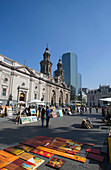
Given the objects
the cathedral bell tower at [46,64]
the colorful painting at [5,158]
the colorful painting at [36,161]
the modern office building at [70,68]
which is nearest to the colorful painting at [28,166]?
the colorful painting at [36,161]

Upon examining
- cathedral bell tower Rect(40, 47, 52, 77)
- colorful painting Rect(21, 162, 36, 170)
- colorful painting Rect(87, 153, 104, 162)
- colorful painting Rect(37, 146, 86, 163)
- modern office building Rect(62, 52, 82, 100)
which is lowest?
colorful painting Rect(37, 146, 86, 163)

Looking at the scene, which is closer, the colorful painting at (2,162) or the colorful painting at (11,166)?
the colorful painting at (11,166)

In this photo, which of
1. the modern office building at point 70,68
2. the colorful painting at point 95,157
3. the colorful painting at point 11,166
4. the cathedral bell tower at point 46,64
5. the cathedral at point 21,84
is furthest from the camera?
the modern office building at point 70,68

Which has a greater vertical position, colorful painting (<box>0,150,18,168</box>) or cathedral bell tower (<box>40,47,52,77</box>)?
cathedral bell tower (<box>40,47,52,77</box>)

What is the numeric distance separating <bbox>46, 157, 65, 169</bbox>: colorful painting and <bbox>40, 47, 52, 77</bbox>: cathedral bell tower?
4175 cm

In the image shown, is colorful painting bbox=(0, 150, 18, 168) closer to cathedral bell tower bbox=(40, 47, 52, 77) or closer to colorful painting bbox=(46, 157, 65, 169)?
colorful painting bbox=(46, 157, 65, 169)

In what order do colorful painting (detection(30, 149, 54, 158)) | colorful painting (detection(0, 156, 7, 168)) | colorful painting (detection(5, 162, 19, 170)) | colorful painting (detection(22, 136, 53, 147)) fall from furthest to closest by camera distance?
colorful painting (detection(22, 136, 53, 147))
colorful painting (detection(30, 149, 54, 158))
colorful painting (detection(0, 156, 7, 168))
colorful painting (detection(5, 162, 19, 170))

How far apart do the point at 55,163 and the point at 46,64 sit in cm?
4435

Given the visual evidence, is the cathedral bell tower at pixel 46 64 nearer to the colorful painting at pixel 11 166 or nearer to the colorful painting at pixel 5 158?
the colorful painting at pixel 5 158

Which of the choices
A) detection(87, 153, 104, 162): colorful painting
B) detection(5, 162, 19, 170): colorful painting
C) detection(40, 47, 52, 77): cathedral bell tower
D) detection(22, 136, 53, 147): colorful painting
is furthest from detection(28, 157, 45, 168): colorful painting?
detection(40, 47, 52, 77): cathedral bell tower

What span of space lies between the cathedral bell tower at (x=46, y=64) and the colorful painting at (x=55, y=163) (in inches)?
1644

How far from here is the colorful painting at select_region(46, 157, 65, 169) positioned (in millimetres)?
3215

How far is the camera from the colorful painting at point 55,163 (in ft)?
10.5

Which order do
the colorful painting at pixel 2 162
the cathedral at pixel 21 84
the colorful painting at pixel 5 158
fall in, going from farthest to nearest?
the cathedral at pixel 21 84 → the colorful painting at pixel 5 158 → the colorful painting at pixel 2 162
